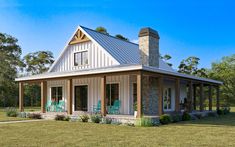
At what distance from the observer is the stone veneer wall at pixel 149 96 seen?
16359 mm

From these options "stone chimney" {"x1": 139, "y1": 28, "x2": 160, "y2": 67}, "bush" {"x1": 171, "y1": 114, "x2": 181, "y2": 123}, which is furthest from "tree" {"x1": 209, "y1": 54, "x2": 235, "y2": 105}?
"bush" {"x1": 171, "y1": 114, "x2": 181, "y2": 123}

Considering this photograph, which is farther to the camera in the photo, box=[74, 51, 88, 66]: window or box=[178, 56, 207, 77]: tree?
box=[178, 56, 207, 77]: tree

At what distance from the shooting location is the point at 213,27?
2803 centimetres

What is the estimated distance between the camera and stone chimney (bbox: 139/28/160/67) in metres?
16.9

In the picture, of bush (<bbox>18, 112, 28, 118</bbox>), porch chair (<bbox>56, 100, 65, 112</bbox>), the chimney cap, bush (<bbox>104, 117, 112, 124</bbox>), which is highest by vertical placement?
the chimney cap

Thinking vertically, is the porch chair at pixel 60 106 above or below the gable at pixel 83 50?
below

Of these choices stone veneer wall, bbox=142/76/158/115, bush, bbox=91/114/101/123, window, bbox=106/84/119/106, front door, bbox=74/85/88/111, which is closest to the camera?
bush, bbox=91/114/101/123

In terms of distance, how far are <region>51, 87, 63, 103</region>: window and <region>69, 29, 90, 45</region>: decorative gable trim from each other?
3.72 meters

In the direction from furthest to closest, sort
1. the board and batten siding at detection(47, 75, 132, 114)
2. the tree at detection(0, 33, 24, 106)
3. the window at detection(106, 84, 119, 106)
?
the tree at detection(0, 33, 24, 106)
the window at detection(106, 84, 119, 106)
the board and batten siding at detection(47, 75, 132, 114)

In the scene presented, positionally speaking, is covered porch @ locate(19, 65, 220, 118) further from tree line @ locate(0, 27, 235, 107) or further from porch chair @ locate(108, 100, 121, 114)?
tree line @ locate(0, 27, 235, 107)

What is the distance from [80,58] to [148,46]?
5.38m

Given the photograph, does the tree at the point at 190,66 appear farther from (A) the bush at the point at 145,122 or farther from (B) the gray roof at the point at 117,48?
(A) the bush at the point at 145,122

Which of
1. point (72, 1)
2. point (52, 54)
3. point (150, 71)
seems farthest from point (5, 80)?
point (150, 71)

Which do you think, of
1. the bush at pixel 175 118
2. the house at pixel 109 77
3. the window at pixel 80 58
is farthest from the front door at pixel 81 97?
the bush at pixel 175 118
